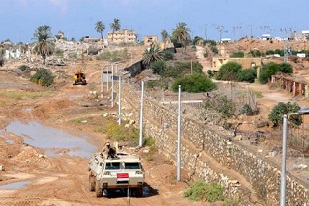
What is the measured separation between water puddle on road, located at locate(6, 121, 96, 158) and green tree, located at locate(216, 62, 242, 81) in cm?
3775

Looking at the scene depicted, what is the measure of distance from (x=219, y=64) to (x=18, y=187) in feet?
246

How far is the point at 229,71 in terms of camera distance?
86.8 m

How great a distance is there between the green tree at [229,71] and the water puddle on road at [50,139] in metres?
37.8

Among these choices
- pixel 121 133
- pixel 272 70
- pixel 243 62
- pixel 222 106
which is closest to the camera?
pixel 222 106

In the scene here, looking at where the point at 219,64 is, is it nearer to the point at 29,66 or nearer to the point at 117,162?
the point at 29,66

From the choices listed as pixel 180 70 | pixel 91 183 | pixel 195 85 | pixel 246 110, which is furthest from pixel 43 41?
pixel 91 183

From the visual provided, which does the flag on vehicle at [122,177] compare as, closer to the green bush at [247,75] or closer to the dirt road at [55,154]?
the dirt road at [55,154]

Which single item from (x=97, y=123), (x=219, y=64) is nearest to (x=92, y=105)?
(x=97, y=123)

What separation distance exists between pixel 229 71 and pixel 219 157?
64.2m

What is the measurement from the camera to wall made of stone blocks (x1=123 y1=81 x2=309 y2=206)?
56.5 ft

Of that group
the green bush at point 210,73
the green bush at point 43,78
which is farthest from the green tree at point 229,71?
the green bush at point 43,78

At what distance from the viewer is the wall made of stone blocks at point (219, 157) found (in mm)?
17214

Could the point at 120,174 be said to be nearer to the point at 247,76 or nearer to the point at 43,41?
the point at 247,76

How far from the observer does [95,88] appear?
7544 cm
